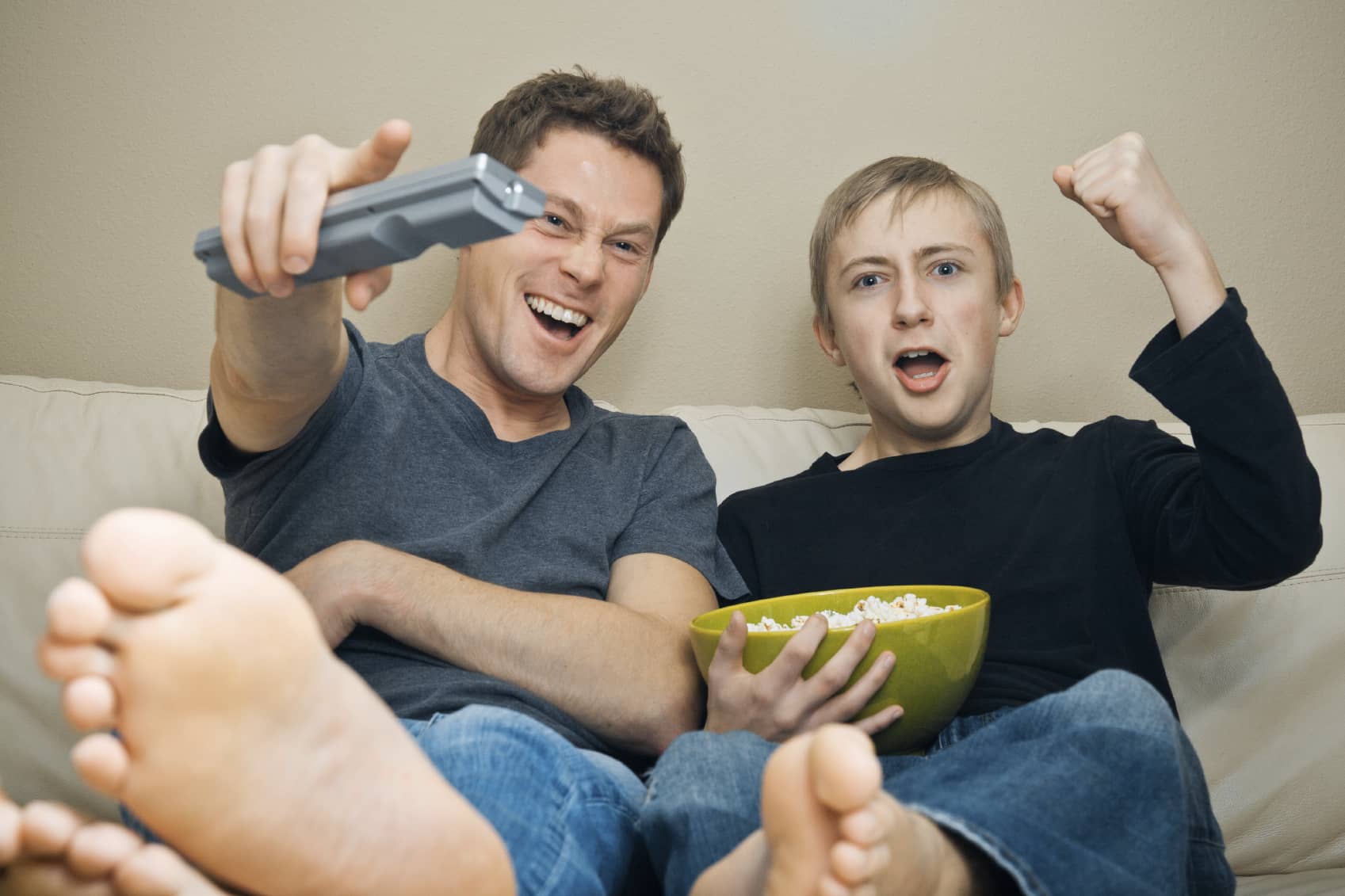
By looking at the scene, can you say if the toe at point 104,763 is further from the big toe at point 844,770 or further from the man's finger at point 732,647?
the man's finger at point 732,647

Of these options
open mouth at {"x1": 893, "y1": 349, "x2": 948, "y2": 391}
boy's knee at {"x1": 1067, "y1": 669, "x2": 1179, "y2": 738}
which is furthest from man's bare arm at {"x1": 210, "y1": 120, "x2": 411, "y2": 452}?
open mouth at {"x1": 893, "y1": 349, "x2": 948, "y2": 391}

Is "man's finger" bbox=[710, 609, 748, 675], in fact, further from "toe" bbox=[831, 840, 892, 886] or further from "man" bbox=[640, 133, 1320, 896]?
"toe" bbox=[831, 840, 892, 886]

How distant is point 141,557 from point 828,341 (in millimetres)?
1217

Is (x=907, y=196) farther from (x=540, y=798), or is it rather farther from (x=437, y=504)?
(x=540, y=798)

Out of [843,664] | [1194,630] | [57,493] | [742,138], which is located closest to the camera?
[843,664]

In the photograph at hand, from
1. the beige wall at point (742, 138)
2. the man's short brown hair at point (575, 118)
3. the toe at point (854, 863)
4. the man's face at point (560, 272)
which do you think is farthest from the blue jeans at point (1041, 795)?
the beige wall at point (742, 138)

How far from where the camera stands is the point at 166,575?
466 millimetres

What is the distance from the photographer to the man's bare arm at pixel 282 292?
27.5 inches

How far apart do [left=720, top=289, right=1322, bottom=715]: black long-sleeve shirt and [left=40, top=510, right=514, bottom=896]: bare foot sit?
2.44 feet

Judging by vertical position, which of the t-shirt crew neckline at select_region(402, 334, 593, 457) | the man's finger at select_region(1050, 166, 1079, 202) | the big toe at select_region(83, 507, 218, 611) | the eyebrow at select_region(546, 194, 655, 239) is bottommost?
the t-shirt crew neckline at select_region(402, 334, 593, 457)

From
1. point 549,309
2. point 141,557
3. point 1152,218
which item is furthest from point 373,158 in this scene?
point 1152,218

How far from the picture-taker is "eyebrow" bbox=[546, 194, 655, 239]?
133 cm

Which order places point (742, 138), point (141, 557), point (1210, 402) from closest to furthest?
point (141, 557) → point (1210, 402) → point (742, 138)

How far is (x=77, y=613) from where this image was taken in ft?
1.51
